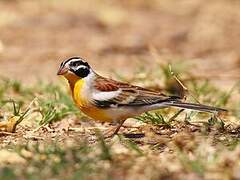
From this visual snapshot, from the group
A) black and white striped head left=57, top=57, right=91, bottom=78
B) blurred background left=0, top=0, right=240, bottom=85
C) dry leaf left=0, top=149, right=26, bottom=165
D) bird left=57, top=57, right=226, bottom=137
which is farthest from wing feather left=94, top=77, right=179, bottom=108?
blurred background left=0, top=0, right=240, bottom=85

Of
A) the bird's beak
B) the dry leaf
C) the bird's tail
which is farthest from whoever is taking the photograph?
the bird's beak

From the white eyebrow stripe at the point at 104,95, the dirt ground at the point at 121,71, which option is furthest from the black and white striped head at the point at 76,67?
the dirt ground at the point at 121,71

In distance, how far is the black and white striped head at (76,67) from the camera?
714cm

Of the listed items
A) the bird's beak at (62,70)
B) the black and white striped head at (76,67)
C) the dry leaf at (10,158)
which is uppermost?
the black and white striped head at (76,67)

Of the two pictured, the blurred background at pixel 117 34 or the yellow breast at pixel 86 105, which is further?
the blurred background at pixel 117 34

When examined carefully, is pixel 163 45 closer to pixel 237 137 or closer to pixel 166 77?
pixel 166 77

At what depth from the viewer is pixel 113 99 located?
6984mm

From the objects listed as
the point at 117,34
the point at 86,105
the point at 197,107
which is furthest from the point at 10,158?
the point at 117,34

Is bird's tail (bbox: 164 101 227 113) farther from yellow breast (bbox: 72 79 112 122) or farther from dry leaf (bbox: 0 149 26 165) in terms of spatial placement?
dry leaf (bbox: 0 149 26 165)

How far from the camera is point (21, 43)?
1413 centimetres

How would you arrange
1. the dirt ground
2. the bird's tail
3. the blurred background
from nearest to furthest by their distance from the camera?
1. the dirt ground
2. the bird's tail
3. the blurred background

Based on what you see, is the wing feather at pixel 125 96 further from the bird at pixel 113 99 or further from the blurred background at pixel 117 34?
the blurred background at pixel 117 34

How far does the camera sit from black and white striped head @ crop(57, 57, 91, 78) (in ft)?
23.4

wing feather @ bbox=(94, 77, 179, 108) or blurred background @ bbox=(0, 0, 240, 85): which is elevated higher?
blurred background @ bbox=(0, 0, 240, 85)
